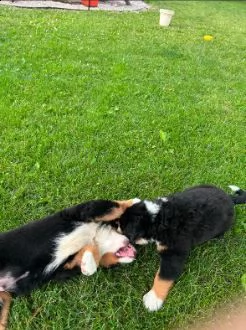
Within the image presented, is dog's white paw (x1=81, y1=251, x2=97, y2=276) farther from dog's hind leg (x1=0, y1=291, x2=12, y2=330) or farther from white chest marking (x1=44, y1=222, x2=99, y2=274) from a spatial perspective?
dog's hind leg (x1=0, y1=291, x2=12, y2=330)

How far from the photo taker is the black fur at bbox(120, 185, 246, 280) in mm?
3381

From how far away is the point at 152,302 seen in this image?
3.26 meters

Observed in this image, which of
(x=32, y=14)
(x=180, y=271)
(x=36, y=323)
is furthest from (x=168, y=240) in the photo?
(x=32, y=14)

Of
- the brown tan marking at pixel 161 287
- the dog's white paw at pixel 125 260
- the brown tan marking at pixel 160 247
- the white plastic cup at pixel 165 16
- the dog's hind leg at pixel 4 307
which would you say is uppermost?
the white plastic cup at pixel 165 16

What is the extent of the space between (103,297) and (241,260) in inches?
50.5

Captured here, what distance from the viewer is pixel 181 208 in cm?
357

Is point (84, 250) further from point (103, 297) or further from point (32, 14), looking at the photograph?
point (32, 14)

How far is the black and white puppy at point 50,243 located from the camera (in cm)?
311

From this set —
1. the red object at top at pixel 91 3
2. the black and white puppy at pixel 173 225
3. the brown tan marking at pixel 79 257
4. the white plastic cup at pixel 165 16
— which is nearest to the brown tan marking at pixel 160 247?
the black and white puppy at pixel 173 225

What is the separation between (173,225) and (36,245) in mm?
1100

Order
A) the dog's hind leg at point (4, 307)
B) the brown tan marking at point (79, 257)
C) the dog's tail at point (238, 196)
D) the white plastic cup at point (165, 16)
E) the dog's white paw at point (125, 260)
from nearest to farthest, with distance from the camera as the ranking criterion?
the dog's hind leg at point (4, 307) → the brown tan marking at point (79, 257) → the dog's white paw at point (125, 260) → the dog's tail at point (238, 196) → the white plastic cup at point (165, 16)

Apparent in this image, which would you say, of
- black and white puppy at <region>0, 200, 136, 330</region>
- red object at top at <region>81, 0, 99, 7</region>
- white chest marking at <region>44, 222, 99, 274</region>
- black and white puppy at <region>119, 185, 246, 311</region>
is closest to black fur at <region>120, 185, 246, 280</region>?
black and white puppy at <region>119, 185, 246, 311</region>

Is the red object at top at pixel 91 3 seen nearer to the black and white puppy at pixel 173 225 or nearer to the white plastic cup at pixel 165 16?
the white plastic cup at pixel 165 16

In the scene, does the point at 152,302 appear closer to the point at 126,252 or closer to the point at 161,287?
the point at 161,287
